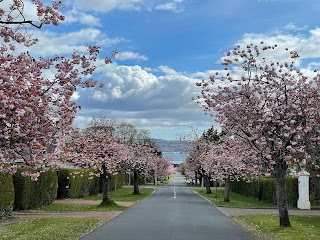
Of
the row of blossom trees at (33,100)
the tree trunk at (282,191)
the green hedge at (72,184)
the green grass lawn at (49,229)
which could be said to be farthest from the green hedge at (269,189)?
the row of blossom trees at (33,100)

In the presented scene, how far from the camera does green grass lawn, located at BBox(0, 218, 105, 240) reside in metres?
14.8

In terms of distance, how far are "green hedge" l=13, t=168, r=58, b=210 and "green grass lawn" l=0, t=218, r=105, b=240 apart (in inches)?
214

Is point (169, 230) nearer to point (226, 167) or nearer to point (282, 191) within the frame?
point (282, 191)

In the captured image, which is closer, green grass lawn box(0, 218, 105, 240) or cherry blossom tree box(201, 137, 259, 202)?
green grass lawn box(0, 218, 105, 240)

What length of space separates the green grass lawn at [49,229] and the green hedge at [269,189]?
15707 millimetres

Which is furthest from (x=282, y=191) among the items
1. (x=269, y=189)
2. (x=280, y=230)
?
(x=269, y=189)

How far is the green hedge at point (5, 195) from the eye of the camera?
21.4 metres

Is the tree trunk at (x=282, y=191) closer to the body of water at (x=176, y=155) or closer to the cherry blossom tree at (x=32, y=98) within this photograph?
the cherry blossom tree at (x=32, y=98)

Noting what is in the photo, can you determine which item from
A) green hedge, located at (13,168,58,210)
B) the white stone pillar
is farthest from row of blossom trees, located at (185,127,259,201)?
green hedge, located at (13,168,58,210)

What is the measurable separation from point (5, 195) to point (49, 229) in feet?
→ 19.6

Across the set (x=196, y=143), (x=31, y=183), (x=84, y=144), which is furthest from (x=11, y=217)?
(x=196, y=143)

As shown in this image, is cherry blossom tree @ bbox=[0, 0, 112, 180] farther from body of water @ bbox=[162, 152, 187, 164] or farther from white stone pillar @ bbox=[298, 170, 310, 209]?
body of water @ bbox=[162, 152, 187, 164]

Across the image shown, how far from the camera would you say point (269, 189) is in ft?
115

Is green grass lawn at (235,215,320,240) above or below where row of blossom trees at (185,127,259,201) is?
below
